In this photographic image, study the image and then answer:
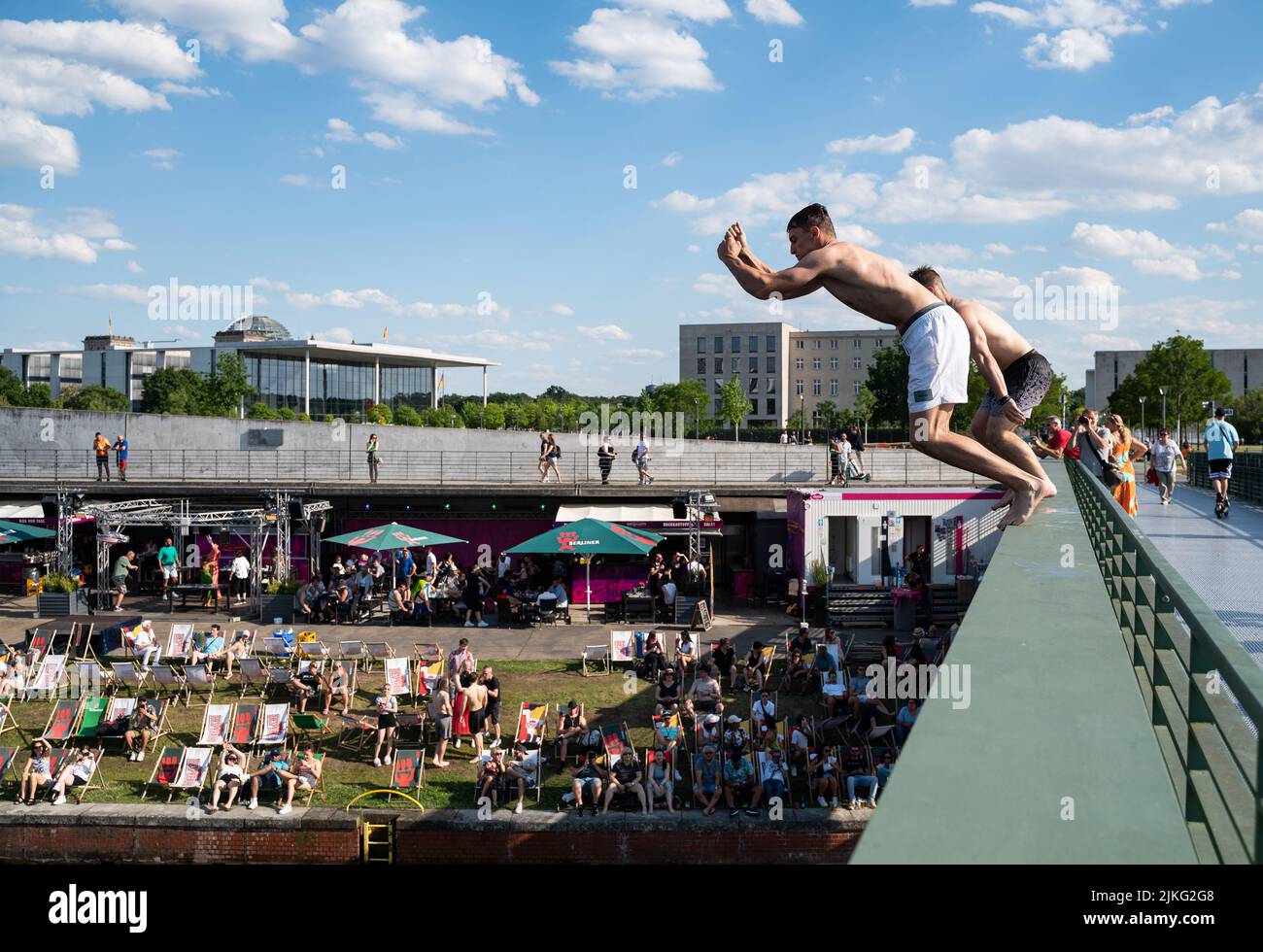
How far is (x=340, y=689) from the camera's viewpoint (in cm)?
1786

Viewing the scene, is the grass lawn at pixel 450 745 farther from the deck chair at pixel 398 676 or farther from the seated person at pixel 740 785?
the seated person at pixel 740 785

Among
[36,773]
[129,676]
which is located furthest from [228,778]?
[129,676]

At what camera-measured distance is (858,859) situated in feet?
5.36

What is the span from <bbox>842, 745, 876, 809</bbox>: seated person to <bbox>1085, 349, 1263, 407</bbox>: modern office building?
84.1 meters

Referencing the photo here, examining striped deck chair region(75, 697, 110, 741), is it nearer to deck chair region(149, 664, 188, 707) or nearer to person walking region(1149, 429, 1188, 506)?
deck chair region(149, 664, 188, 707)

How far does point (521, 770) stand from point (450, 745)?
2592 millimetres

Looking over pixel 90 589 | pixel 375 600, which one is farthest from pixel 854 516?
pixel 90 589

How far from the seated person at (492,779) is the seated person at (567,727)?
1.30 metres

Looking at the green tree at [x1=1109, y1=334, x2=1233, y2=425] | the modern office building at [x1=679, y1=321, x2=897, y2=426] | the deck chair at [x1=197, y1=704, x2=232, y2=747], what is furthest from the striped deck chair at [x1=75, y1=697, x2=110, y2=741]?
the modern office building at [x1=679, y1=321, x2=897, y2=426]

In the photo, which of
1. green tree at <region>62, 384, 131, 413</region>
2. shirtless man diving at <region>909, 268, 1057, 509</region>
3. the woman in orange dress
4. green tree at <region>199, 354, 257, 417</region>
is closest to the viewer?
shirtless man diving at <region>909, 268, 1057, 509</region>

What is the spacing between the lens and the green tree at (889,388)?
65.8 metres

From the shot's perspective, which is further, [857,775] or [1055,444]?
[1055,444]

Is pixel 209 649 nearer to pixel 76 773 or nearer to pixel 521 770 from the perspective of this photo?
pixel 76 773

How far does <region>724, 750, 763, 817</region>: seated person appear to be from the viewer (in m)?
13.3
